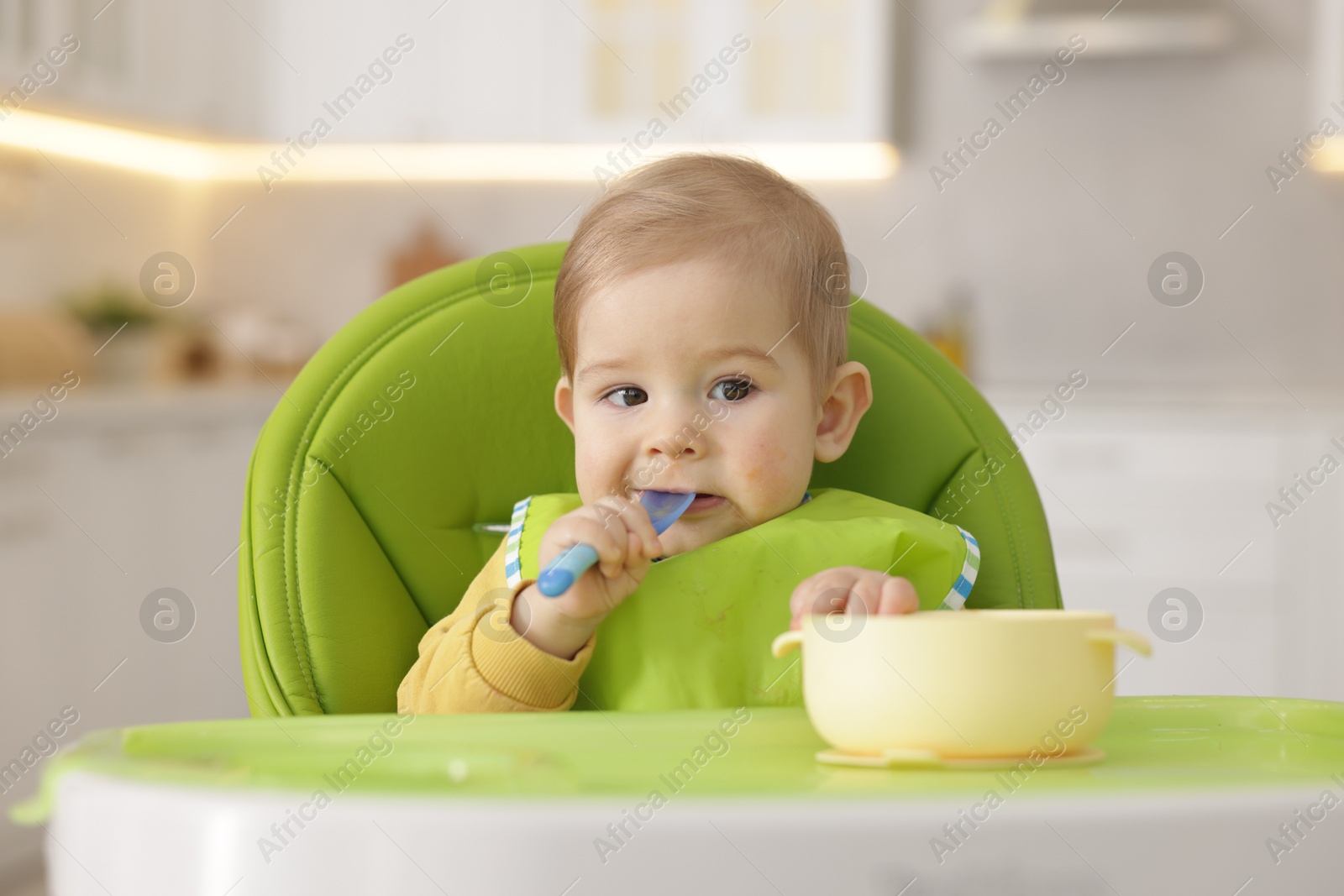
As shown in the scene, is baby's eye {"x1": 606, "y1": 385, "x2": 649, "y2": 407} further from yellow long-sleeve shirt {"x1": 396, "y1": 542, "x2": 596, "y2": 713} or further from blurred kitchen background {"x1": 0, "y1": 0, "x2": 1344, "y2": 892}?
blurred kitchen background {"x1": 0, "y1": 0, "x2": 1344, "y2": 892}

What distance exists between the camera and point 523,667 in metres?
0.82

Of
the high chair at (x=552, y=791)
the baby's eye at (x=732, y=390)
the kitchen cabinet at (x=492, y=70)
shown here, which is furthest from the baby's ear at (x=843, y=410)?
the kitchen cabinet at (x=492, y=70)

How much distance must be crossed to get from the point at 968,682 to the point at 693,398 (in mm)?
451

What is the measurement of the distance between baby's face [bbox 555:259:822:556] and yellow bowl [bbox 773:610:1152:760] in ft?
1.32

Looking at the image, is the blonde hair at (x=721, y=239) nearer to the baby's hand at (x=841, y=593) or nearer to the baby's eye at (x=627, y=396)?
the baby's eye at (x=627, y=396)

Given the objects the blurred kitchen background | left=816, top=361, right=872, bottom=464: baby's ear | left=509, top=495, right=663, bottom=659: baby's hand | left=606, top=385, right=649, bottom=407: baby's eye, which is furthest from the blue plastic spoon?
the blurred kitchen background

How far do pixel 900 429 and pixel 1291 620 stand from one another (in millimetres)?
2063

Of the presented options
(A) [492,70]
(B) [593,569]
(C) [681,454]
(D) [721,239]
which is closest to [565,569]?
(B) [593,569]

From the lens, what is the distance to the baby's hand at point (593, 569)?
0.77 metres

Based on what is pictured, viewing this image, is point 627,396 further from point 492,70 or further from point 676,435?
point 492,70

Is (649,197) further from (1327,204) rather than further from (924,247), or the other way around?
(1327,204)

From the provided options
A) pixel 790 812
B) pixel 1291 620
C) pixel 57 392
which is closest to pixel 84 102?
pixel 57 392

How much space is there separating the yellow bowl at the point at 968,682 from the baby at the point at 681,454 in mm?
217

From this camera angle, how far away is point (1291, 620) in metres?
2.79
